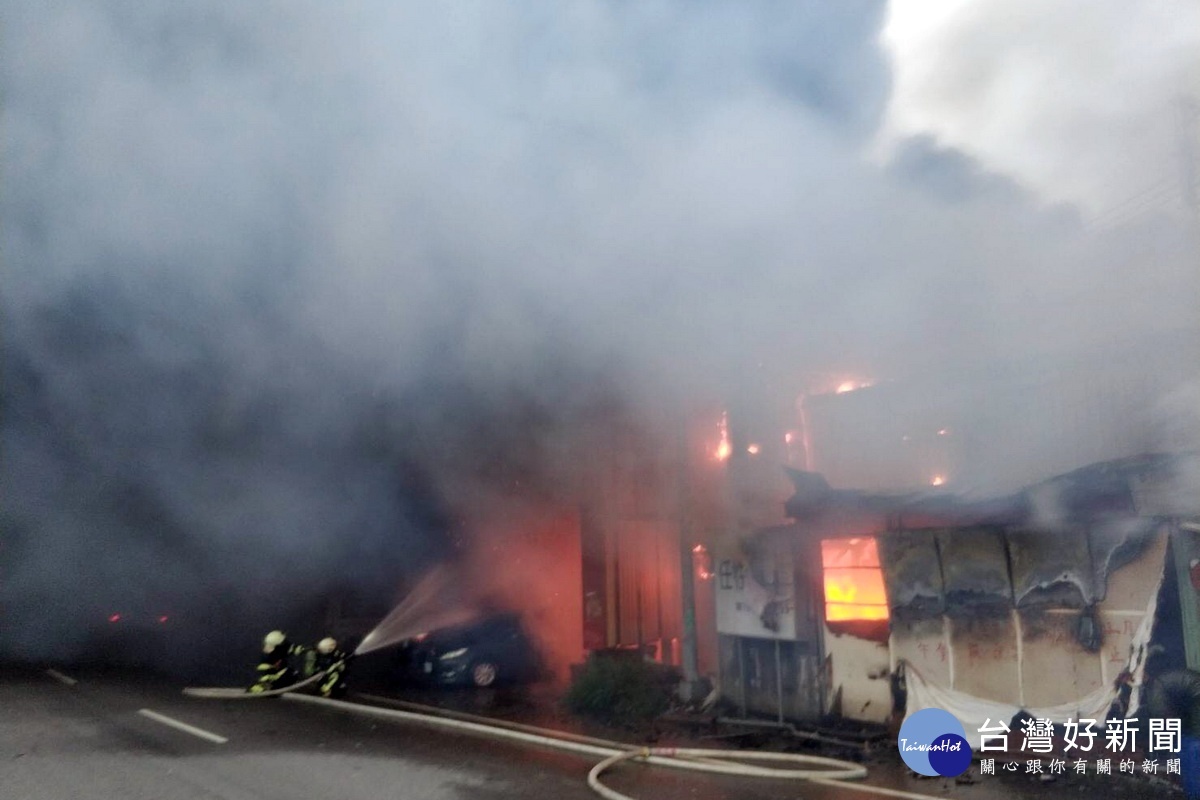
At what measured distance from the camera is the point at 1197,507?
417 cm

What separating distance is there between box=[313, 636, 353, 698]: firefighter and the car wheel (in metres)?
1.32

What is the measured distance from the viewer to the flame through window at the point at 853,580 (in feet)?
19.1

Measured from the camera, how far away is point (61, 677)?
872 centimetres

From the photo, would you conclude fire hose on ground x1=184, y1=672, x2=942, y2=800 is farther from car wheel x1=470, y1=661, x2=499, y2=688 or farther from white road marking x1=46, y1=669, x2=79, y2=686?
white road marking x1=46, y1=669, x2=79, y2=686

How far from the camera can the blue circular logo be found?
451 centimetres

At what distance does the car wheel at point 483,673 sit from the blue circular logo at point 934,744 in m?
4.58

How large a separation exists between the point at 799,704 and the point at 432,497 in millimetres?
5896

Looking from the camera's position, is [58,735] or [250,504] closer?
[58,735]

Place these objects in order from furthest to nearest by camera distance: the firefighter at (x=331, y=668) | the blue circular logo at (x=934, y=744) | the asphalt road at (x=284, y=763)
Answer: the firefighter at (x=331, y=668)
the blue circular logo at (x=934, y=744)
the asphalt road at (x=284, y=763)

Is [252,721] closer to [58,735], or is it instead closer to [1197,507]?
[58,735]

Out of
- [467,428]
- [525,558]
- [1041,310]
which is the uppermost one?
[1041,310]

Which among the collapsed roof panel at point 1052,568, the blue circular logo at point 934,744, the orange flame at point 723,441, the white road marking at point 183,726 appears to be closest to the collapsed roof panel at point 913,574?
the collapsed roof panel at point 1052,568

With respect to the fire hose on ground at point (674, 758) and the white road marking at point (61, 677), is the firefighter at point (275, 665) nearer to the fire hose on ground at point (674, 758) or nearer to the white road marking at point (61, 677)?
the fire hose on ground at point (674, 758)

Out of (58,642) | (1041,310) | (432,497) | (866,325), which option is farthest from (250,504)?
(1041,310)
